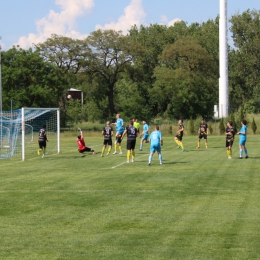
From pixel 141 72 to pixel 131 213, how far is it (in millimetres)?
80342

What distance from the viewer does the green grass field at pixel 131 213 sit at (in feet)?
32.6

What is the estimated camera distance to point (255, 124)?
6488 cm

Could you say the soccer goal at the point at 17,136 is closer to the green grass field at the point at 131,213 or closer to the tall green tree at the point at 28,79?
the green grass field at the point at 131,213

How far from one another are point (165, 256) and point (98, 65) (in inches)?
3144

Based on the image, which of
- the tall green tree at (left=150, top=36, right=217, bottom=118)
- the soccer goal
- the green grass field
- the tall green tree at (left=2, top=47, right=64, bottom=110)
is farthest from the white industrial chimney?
the green grass field

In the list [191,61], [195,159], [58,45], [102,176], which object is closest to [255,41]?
[191,61]

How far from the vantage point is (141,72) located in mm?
93188

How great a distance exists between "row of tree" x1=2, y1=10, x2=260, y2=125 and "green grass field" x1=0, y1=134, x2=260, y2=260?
179ft

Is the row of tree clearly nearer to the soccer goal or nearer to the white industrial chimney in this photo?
the white industrial chimney

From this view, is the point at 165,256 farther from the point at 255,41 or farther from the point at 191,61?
the point at 255,41

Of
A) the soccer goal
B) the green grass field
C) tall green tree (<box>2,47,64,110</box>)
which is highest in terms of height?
tall green tree (<box>2,47,64,110</box>)

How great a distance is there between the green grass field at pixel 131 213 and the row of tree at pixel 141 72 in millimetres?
54470

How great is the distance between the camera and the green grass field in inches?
392

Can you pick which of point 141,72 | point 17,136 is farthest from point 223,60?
point 17,136
